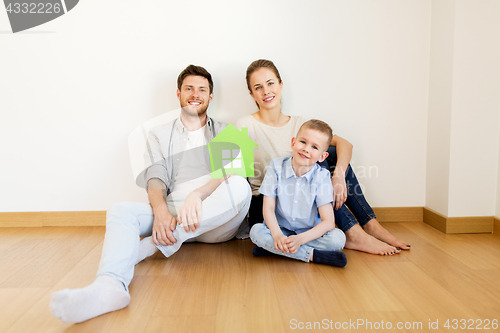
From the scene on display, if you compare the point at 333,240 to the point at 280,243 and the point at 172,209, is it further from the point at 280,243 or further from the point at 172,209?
the point at 172,209

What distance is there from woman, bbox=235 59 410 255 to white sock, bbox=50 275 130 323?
0.73 m

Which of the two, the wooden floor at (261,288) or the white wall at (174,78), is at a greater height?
the white wall at (174,78)

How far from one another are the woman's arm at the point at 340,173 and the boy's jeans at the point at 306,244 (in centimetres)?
18

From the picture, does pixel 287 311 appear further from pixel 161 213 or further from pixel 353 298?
pixel 161 213

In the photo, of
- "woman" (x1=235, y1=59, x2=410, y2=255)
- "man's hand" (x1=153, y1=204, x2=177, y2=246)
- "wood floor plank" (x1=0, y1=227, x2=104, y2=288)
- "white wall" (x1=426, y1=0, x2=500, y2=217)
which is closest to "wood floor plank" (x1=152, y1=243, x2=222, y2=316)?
"man's hand" (x1=153, y1=204, x2=177, y2=246)

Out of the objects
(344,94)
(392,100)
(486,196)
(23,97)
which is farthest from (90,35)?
(486,196)

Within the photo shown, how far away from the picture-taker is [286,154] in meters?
1.68

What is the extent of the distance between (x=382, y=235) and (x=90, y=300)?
123 cm

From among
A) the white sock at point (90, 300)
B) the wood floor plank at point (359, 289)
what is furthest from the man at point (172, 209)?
the wood floor plank at point (359, 289)

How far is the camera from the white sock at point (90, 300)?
85cm

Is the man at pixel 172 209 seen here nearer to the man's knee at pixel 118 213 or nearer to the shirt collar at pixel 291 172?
the man's knee at pixel 118 213

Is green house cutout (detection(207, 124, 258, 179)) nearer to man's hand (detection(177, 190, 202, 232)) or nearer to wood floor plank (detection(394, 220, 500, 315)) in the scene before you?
man's hand (detection(177, 190, 202, 232))

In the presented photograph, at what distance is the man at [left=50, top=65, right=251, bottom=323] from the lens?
3.16 feet

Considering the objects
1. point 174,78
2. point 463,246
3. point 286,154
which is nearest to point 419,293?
point 463,246
